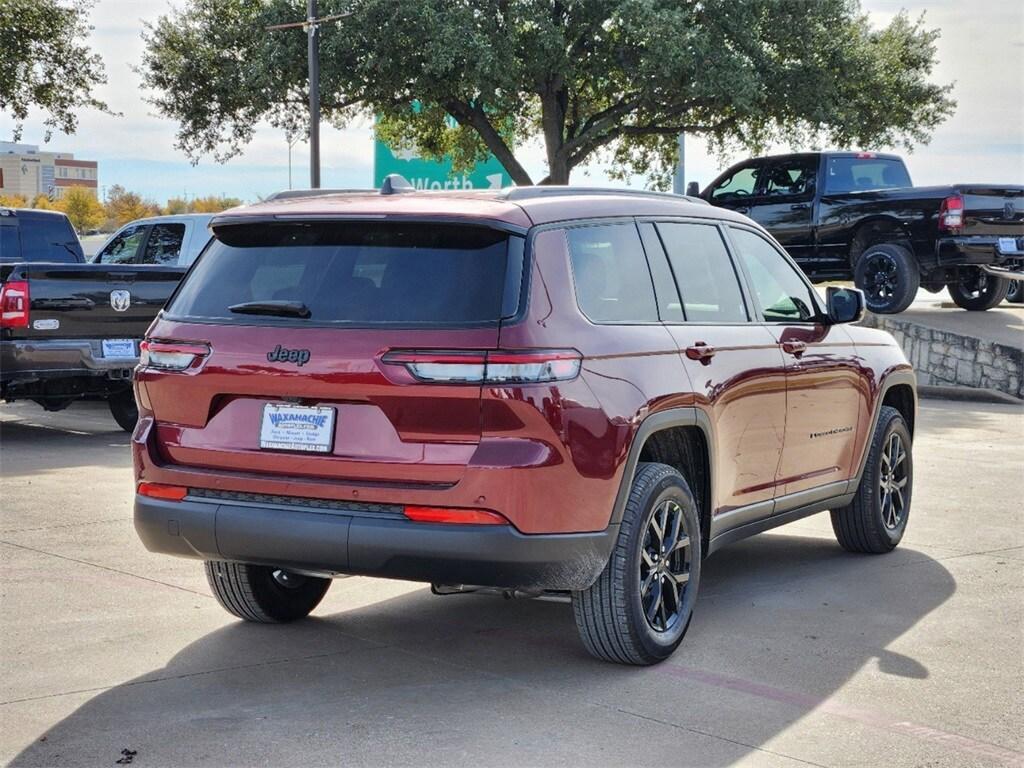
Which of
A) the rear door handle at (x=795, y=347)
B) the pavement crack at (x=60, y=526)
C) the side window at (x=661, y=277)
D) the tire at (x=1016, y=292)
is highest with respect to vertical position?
the side window at (x=661, y=277)

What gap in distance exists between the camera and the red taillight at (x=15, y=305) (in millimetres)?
11719

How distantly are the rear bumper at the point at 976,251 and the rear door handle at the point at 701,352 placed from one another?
12.7 meters

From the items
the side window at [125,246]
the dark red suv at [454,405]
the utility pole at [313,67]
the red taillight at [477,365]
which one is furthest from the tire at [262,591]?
the utility pole at [313,67]

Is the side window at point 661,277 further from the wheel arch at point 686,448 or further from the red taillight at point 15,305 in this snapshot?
the red taillight at point 15,305

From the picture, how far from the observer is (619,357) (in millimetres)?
5246

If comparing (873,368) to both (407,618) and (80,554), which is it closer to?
(407,618)

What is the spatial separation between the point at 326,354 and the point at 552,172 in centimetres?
2808

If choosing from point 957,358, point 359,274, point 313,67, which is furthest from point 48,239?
point 313,67

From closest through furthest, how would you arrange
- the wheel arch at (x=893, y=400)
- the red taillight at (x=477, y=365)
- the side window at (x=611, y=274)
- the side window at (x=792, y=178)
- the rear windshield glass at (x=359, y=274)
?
the red taillight at (x=477, y=365), the rear windshield glass at (x=359, y=274), the side window at (x=611, y=274), the wheel arch at (x=893, y=400), the side window at (x=792, y=178)

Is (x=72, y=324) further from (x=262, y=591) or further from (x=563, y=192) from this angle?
(x=563, y=192)

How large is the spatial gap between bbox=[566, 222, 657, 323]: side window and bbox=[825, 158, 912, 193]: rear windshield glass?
13.8 m

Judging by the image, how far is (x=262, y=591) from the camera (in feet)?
19.8

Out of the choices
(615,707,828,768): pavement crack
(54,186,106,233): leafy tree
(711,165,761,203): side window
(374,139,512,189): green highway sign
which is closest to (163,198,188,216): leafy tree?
(54,186,106,233): leafy tree

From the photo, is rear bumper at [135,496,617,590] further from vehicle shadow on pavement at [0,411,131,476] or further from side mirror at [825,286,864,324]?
vehicle shadow on pavement at [0,411,131,476]
